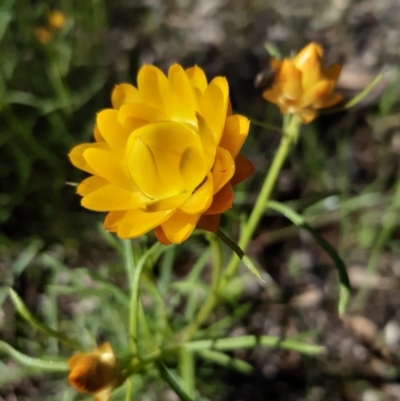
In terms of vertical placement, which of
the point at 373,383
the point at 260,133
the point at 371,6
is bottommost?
the point at 373,383

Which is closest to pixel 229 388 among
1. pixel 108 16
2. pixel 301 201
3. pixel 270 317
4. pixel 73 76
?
pixel 270 317

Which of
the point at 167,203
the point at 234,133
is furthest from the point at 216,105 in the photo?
the point at 167,203

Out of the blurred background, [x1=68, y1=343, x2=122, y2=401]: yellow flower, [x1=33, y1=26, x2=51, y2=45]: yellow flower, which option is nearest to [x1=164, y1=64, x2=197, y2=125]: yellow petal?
[x1=68, y1=343, x2=122, y2=401]: yellow flower

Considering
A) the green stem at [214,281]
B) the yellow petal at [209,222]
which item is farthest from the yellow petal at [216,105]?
the green stem at [214,281]

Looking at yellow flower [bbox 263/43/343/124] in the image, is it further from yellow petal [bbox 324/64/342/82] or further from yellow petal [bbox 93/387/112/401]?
yellow petal [bbox 93/387/112/401]

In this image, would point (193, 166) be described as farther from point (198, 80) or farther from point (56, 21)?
point (56, 21)

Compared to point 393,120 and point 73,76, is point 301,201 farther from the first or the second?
point 73,76
